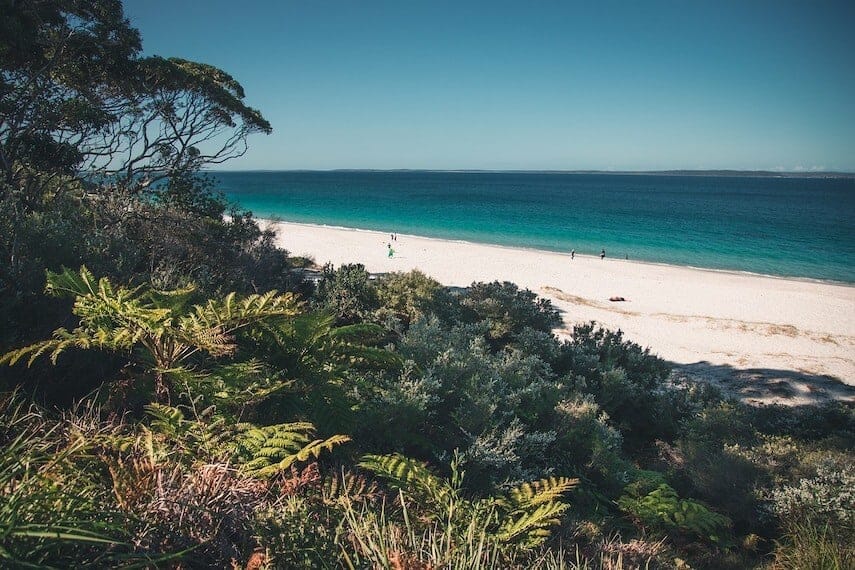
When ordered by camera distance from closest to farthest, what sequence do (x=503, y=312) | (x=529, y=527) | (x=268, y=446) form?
(x=268, y=446)
(x=529, y=527)
(x=503, y=312)

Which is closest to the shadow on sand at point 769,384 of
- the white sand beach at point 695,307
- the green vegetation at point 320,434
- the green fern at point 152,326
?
the white sand beach at point 695,307

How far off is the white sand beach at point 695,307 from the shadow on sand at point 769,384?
3 centimetres

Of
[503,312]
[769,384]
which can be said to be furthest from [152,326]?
[769,384]

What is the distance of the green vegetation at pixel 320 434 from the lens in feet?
7.09

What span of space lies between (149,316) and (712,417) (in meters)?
7.44

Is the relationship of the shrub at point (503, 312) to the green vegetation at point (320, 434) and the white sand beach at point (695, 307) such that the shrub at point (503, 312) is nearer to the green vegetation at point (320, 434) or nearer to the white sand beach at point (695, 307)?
the green vegetation at point (320, 434)

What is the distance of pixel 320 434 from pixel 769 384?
1242cm

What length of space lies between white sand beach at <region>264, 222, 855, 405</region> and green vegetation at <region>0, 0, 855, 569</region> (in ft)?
15.2

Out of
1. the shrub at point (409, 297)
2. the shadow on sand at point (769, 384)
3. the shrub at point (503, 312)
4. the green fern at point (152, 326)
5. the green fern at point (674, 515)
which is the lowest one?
the shadow on sand at point (769, 384)

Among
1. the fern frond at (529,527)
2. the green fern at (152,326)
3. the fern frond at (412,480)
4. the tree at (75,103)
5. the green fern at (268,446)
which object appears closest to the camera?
the green fern at (268,446)

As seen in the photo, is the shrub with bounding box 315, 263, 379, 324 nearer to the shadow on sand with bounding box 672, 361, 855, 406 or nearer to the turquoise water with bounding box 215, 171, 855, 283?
the shadow on sand with bounding box 672, 361, 855, 406

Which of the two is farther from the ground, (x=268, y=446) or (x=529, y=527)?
(x=268, y=446)

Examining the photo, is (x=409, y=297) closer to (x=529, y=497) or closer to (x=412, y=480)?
(x=529, y=497)

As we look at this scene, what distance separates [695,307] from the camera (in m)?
19.6
